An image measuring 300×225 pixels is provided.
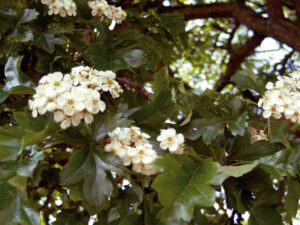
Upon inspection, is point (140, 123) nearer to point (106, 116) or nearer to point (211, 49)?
point (106, 116)

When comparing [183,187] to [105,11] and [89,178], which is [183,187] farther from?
[105,11]

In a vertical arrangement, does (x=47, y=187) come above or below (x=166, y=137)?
below

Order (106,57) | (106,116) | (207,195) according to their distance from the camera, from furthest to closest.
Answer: (106,57)
(106,116)
(207,195)

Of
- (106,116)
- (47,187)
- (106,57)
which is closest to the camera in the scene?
(106,116)

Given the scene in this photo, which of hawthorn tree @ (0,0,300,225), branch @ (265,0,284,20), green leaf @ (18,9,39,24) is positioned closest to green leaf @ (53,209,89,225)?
hawthorn tree @ (0,0,300,225)

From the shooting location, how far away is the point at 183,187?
776mm

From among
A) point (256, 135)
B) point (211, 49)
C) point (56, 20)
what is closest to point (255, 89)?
point (256, 135)

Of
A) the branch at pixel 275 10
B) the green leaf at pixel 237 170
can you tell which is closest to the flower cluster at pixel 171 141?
the green leaf at pixel 237 170

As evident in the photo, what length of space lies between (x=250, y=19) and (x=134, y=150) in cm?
177

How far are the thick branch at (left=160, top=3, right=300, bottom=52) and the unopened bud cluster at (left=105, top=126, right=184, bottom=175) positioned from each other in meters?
1.50

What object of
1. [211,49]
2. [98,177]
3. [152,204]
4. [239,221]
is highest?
[98,177]

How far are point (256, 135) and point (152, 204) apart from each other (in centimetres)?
35

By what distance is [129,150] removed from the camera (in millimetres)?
805

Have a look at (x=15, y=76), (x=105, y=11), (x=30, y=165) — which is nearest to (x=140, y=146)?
(x=30, y=165)
